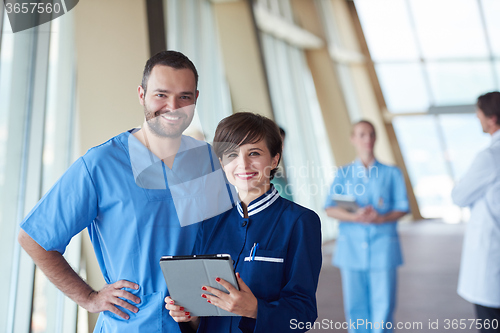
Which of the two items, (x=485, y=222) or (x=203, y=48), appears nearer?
(x=203, y=48)

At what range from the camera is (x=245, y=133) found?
965mm

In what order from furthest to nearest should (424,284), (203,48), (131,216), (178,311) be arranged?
1. (424,284)
2. (203,48)
3. (131,216)
4. (178,311)

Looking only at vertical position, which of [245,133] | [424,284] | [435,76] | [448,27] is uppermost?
[448,27]

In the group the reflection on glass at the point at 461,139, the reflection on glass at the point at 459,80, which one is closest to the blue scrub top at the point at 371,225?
the reflection on glass at the point at 461,139

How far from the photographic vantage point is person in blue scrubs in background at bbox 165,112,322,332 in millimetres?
837

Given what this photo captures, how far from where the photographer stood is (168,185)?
1.06m

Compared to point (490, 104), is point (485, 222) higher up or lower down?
lower down

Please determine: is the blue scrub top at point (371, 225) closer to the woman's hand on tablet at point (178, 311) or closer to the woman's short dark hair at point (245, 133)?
the woman's short dark hair at point (245, 133)

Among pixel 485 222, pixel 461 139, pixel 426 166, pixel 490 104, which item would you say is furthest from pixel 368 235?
pixel 461 139

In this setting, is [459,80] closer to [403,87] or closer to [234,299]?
[403,87]

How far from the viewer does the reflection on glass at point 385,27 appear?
413cm

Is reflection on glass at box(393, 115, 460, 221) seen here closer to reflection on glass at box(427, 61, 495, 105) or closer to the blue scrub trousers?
reflection on glass at box(427, 61, 495, 105)

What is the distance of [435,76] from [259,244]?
4.68 meters

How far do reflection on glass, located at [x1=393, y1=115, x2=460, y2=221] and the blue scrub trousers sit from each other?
2.26m
